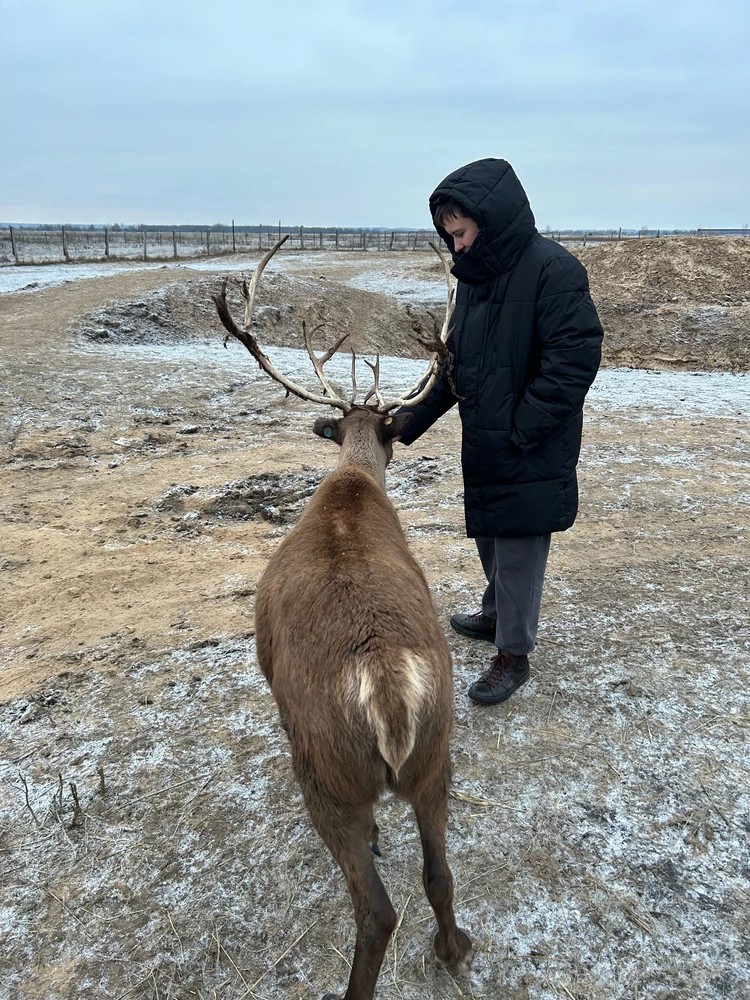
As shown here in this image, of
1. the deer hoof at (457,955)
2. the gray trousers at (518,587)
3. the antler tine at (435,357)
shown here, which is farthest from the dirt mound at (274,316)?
the deer hoof at (457,955)

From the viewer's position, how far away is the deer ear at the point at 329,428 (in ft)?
13.8

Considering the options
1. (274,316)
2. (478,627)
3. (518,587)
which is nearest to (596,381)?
(274,316)

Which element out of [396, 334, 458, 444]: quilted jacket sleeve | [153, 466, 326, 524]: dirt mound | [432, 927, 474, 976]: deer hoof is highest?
[396, 334, 458, 444]: quilted jacket sleeve

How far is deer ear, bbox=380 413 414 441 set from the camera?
410 centimetres

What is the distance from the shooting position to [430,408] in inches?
161

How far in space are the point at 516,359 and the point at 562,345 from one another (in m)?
0.24

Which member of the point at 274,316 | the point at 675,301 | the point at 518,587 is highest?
the point at 675,301

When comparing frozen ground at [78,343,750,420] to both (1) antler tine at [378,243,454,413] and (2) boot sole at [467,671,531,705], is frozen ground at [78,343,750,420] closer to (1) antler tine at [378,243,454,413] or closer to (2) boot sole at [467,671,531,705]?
(1) antler tine at [378,243,454,413]

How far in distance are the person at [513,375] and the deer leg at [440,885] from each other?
1.36 metres

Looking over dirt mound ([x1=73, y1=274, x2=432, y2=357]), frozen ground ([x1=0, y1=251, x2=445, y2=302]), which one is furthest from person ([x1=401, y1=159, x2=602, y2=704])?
frozen ground ([x1=0, y1=251, x2=445, y2=302])

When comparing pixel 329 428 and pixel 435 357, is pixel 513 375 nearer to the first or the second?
pixel 435 357

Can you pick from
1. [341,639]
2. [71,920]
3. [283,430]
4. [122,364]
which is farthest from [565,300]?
[122,364]

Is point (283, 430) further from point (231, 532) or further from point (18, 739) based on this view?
point (18, 739)

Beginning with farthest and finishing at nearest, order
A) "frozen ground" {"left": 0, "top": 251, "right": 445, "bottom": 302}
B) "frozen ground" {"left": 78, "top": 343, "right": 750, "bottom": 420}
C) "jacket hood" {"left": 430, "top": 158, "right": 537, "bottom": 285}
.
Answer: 1. "frozen ground" {"left": 0, "top": 251, "right": 445, "bottom": 302}
2. "frozen ground" {"left": 78, "top": 343, "right": 750, "bottom": 420}
3. "jacket hood" {"left": 430, "top": 158, "right": 537, "bottom": 285}
